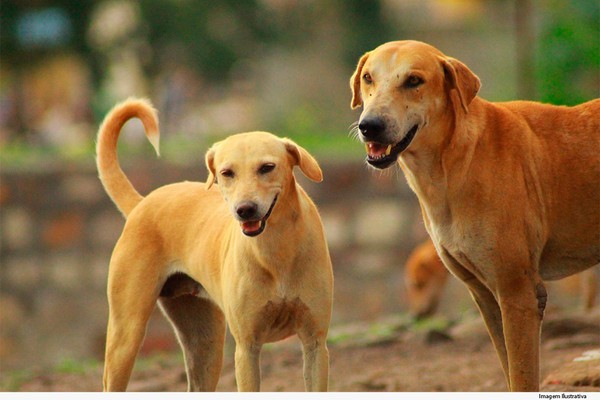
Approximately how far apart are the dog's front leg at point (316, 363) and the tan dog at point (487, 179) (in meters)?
0.76

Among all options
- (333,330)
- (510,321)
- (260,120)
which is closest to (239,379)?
(510,321)

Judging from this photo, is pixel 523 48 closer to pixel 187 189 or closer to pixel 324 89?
pixel 187 189

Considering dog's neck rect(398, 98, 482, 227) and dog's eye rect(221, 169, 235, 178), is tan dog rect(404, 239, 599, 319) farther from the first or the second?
dog's eye rect(221, 169, 235, 178)

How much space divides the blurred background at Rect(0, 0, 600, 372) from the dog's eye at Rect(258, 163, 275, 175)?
686 centimetres

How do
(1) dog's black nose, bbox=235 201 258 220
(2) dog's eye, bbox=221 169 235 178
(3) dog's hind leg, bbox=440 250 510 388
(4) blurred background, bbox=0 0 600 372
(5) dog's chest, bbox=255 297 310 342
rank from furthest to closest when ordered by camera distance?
(4) blurred background, bbox=0 0 600 372, (3) dog's hind leg, bbox=440 250 510 388, (5) dog's chest, bbox=255 297 310 342, (2) dog's eye, bbox=221 169 235 178, (1) dog's black nose, bbox=235 201 258 220

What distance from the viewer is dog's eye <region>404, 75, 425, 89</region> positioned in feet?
20.5

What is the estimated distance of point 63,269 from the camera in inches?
623

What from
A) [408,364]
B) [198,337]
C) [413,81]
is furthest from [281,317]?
[408,364]

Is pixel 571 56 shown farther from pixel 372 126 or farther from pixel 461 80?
pixel 372 126

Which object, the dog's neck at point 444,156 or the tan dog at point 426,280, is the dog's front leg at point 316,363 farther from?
the tan dog at point 426,280

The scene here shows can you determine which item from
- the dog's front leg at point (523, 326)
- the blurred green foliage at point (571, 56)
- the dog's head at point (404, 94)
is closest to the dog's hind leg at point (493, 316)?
the dog's front leg at point (523, 326)

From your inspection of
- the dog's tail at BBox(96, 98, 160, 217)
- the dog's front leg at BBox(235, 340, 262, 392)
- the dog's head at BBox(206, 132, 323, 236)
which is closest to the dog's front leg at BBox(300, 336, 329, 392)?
the dog's front leg at BBox(235, 340, 262, 392)

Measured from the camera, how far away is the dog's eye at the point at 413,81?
626cm

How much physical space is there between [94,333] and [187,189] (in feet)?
27.9
